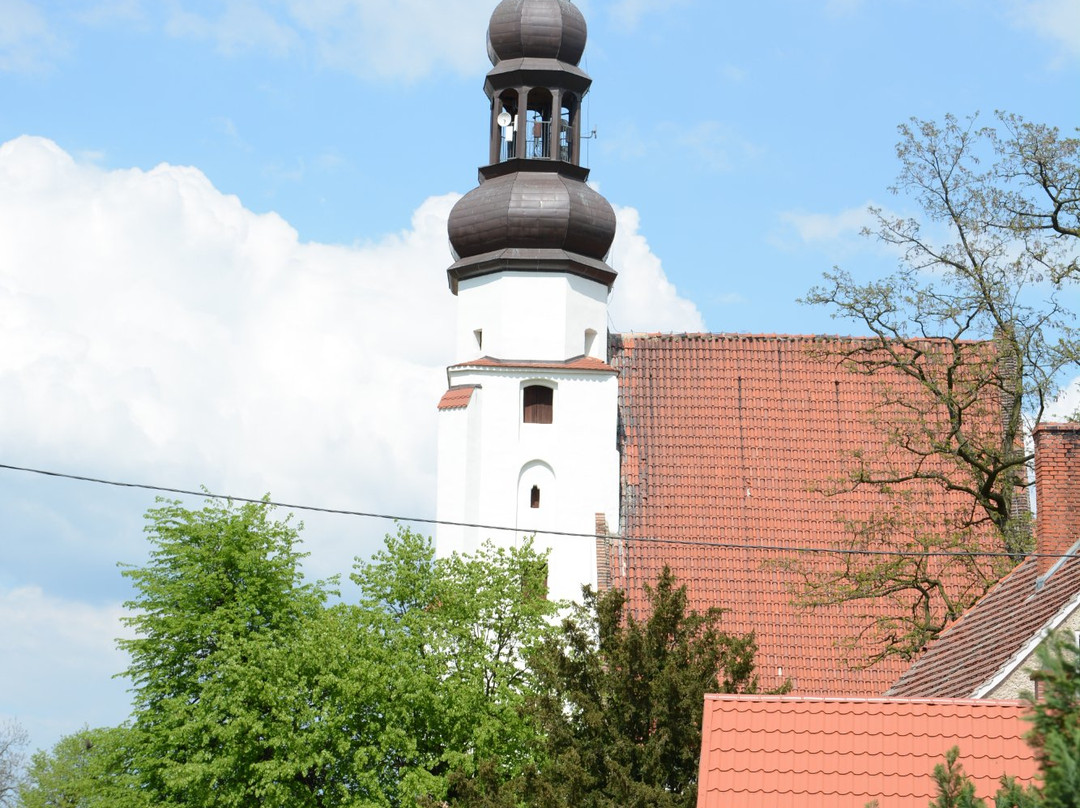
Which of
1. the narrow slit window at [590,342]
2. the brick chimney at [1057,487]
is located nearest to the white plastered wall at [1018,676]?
the brick chimney at [1057,487]

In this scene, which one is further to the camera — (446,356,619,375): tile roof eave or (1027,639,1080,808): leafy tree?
(446,356,619,375): tile roof eave

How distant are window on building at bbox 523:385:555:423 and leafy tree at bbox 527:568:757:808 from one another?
40.9ft

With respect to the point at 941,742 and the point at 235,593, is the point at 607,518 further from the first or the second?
the point at 941,742

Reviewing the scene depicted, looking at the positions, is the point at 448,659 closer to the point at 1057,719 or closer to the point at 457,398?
the point at 457,398

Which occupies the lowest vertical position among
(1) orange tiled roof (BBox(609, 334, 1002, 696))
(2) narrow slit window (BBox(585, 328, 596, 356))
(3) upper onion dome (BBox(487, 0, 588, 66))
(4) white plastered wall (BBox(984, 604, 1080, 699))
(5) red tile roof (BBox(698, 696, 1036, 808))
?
(5) red tile roof (BBox(698, 696, 1036, 808))

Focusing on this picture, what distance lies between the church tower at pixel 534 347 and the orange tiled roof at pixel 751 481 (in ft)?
3.71

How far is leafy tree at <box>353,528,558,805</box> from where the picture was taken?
25.4 metres

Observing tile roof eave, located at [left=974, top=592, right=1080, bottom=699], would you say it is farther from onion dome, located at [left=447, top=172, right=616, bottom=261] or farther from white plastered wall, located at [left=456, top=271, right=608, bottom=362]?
onion dome, located at [left=447, top=172, right=616, bottom=261]

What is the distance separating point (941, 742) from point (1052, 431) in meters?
6.74

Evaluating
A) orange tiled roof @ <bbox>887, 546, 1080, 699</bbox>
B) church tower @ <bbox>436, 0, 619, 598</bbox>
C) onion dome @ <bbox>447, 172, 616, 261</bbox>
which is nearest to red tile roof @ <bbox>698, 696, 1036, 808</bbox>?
orange tiled roof @ <bbox>887, 546, 1080, 699</bbox>

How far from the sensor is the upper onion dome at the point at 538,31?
34.2 metres

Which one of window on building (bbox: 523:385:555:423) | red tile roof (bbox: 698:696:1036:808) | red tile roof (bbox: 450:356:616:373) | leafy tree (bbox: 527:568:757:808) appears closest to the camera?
red tile roof (bbox: 698:696:1036:808)

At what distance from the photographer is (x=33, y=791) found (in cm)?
4928

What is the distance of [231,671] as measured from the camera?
28688mm
